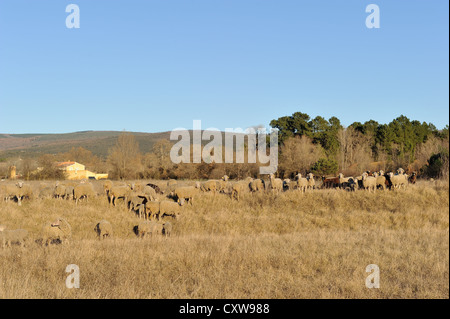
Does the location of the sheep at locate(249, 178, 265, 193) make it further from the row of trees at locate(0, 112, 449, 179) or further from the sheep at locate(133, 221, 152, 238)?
the row of trees at locate(0, 112, 449, 179)

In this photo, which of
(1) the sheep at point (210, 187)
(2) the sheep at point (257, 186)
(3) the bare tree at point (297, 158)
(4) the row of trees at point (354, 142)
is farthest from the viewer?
(4) the row of trees at point (354, 142)

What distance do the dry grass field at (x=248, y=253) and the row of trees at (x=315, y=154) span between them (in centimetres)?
2429

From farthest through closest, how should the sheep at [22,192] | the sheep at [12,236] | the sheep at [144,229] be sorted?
the sheep at [22,192] < the sheep at [144,229] < the sheep at [12,236]

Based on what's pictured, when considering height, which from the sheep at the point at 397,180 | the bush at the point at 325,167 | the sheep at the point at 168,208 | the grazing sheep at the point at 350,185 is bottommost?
the sheep at the point at 168,208

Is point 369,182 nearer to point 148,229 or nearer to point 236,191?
point 236,191

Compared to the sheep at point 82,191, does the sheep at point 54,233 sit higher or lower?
lower

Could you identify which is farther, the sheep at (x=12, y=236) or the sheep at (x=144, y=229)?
the sheep at (x=144, y=229)

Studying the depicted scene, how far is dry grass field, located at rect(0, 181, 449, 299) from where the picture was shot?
1023 cm

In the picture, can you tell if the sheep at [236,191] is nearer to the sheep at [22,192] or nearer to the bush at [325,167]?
the sheep at [22,192]

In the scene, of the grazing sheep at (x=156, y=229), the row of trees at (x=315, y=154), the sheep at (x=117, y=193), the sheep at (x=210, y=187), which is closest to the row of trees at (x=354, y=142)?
the row of trees at (x=315, y=154)

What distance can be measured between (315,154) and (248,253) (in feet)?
153

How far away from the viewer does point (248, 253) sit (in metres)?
14.5

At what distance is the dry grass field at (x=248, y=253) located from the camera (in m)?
10.2

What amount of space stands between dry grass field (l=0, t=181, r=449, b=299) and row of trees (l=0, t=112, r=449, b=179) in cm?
2429
